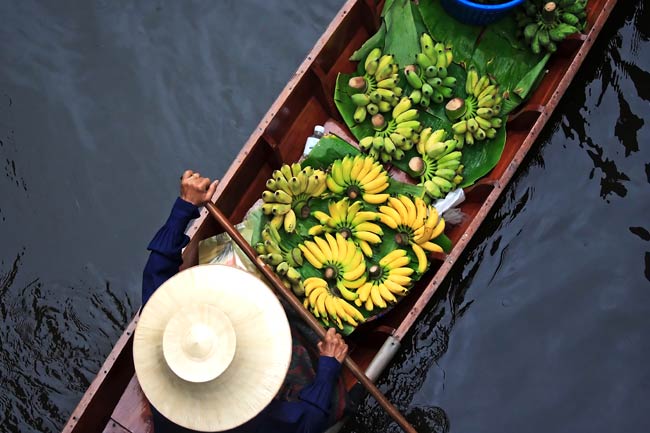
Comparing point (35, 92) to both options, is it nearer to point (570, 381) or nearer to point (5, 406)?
point (5, 406)

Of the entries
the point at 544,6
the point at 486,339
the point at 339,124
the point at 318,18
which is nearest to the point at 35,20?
the point at 318,18

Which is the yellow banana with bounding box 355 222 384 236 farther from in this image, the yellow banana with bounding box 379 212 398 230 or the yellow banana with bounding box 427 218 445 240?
the yellow banana with bounding box 427 218 445 240

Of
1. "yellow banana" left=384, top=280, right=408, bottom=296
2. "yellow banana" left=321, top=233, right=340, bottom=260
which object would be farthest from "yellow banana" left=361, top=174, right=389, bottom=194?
"yellow banana" left=384, top=280, right=408, bottom=296

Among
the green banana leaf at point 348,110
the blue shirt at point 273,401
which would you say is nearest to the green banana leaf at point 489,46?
the green banana leaf at point 348,110

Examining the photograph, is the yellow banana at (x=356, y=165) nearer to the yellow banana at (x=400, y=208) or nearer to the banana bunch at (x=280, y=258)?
the yellow banana at (x=400, y=208)

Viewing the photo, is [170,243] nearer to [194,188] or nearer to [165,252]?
[165,252]

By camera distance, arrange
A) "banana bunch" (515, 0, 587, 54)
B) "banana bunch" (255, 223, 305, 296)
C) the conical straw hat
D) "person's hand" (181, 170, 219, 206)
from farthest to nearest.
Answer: "banana bunch" (515, 0, 587, 54)
"banana bunch" (255, 223, 305, 296)
"person's hand" (181, 170, 219, 206)
the conical straw hat

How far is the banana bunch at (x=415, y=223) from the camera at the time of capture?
4445mm

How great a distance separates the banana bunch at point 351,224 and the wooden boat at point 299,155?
0.47m

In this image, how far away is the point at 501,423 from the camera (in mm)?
5230

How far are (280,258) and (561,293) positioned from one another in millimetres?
2494

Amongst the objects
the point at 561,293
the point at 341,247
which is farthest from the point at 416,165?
the point at 561,293

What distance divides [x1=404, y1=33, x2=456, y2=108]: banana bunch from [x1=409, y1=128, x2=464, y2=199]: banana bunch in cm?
25

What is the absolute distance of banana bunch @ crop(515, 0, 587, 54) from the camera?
16.1 feet
